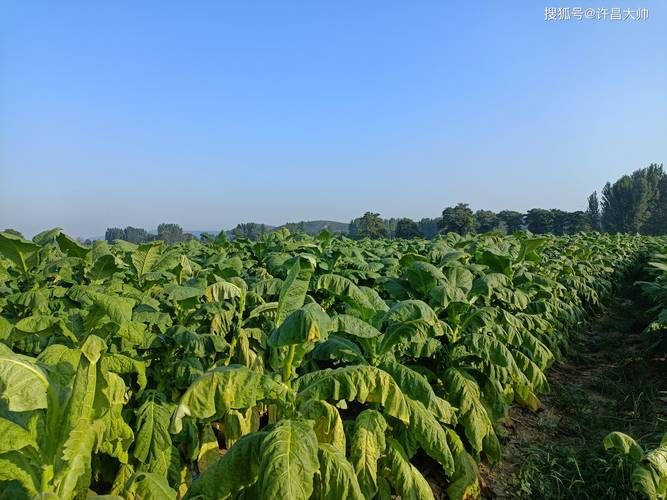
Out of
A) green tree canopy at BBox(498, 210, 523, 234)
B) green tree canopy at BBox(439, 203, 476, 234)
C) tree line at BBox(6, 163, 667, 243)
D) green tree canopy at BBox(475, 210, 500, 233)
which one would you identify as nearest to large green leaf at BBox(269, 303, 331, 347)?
green tree canopy at BBox(439, 203, 476, 234)

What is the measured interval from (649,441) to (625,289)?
1142cm

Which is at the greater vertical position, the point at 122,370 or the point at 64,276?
the point at 64,276

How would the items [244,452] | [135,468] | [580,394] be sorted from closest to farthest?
[244,452] < [135,468] < [580,394]

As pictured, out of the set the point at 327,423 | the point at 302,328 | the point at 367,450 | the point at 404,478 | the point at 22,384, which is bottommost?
the point at 404,478

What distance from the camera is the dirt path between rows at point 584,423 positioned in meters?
3.70

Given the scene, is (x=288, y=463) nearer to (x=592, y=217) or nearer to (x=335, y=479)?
(x=335, y=479)

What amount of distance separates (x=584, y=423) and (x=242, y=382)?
425 cm

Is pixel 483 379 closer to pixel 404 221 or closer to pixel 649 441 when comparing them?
pixel 649 441

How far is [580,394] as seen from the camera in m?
5.80

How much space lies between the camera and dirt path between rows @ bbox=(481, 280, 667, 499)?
145 inches

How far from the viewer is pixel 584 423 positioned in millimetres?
5066

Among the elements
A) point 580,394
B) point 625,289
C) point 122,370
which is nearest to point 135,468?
point 122,370

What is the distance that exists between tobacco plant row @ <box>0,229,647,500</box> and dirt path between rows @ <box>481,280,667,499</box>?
1.15 ft

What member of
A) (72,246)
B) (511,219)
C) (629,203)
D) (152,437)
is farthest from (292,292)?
(629,203)
